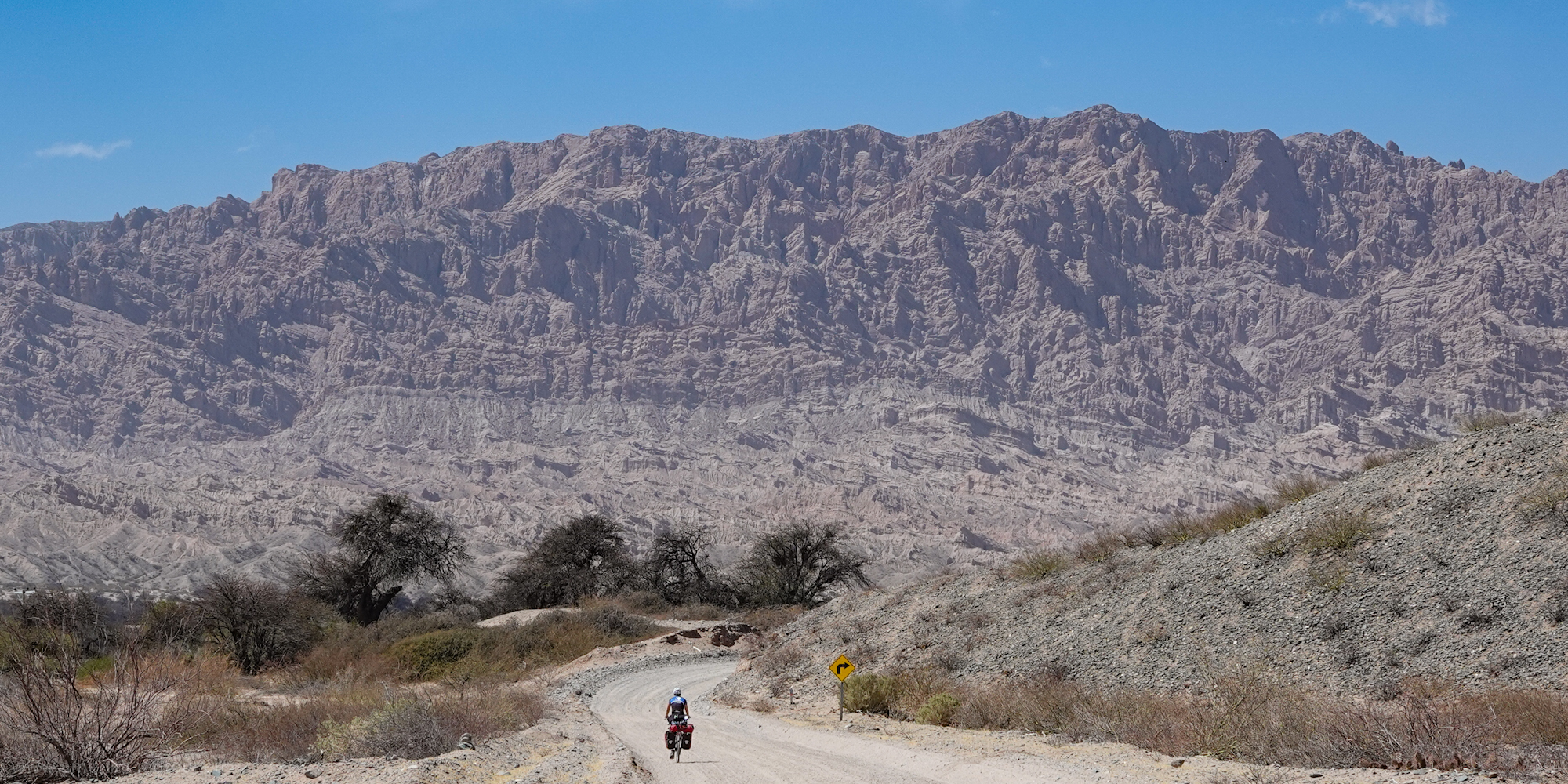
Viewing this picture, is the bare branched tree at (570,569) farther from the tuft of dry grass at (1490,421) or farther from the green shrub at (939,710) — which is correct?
the tuft of dry grass at (1490,421)

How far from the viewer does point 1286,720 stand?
1399 centimetres

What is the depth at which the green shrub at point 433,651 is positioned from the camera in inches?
1524

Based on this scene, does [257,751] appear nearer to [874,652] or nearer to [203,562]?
[874,652]

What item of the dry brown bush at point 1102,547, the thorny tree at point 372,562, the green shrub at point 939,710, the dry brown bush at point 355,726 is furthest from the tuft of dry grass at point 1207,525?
the thorny tree at point 372,562

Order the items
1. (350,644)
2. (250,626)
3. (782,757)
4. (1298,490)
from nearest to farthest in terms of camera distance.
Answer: (782,757)
(1298,490)
(250,626)
(350,644)

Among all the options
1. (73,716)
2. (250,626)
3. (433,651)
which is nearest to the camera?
(73,716)

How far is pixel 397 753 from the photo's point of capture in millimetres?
15320

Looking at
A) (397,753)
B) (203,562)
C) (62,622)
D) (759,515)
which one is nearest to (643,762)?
(397,753)

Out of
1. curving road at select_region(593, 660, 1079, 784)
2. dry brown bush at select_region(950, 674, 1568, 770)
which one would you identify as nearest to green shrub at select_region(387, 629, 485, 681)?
curving road at select_region(593, 660, 1079, 784)

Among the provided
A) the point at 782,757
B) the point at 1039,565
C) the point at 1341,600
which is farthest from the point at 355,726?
the point at 1039,565

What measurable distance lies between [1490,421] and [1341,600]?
848 cm

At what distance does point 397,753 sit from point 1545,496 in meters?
17.6

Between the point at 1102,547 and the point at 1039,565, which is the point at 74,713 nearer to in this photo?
the point at 1039,565

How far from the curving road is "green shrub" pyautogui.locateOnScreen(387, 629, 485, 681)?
537 inches
